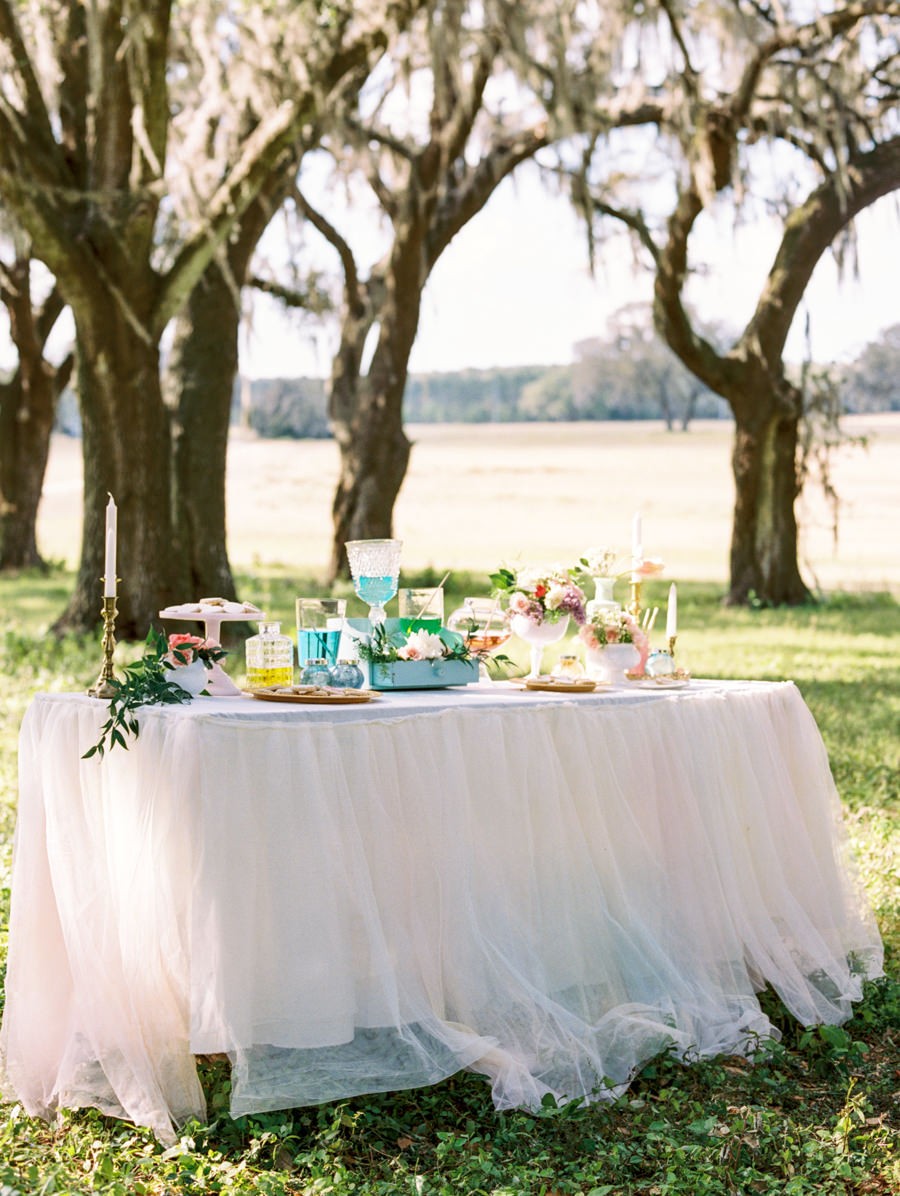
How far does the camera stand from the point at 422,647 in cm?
396

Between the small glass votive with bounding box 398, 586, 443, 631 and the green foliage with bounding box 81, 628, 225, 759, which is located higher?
the small glass votive with bounding box 398, 586, 443, 631

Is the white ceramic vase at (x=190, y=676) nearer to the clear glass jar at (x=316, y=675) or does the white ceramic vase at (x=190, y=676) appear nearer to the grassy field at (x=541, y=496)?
the clear glass jar at (x=316, y=675)

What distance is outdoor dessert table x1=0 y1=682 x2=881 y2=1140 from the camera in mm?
3188

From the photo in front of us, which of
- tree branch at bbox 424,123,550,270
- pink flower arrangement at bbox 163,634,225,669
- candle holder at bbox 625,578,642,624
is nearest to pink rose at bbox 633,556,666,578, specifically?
candle holder at bbox 625,578,642,624

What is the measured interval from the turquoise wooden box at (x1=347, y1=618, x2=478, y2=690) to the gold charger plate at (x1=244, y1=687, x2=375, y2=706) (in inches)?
9.2

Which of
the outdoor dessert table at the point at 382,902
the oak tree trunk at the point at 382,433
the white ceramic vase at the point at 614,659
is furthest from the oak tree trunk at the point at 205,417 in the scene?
the outdoor dessert table at the point at 382,902

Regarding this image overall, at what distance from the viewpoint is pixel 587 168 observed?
1159 cm

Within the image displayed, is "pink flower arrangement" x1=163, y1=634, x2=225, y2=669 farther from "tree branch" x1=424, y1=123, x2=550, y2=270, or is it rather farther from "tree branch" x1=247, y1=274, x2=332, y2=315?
"tree branch" x1=247, y1=274, x2=332, y2=315

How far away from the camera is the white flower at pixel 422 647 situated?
156 inches

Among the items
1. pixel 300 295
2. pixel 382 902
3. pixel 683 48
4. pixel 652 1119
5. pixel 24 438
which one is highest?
pixel 683 48

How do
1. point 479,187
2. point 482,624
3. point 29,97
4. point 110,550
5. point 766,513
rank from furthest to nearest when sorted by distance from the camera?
point 766,513 < point 479,187 < point 29,97 < point 482,624 < point 110,550

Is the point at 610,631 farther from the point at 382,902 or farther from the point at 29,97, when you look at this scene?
the point at 29,97

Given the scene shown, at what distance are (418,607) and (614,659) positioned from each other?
0.62m

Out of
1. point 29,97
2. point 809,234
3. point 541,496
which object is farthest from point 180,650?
point 541,496
